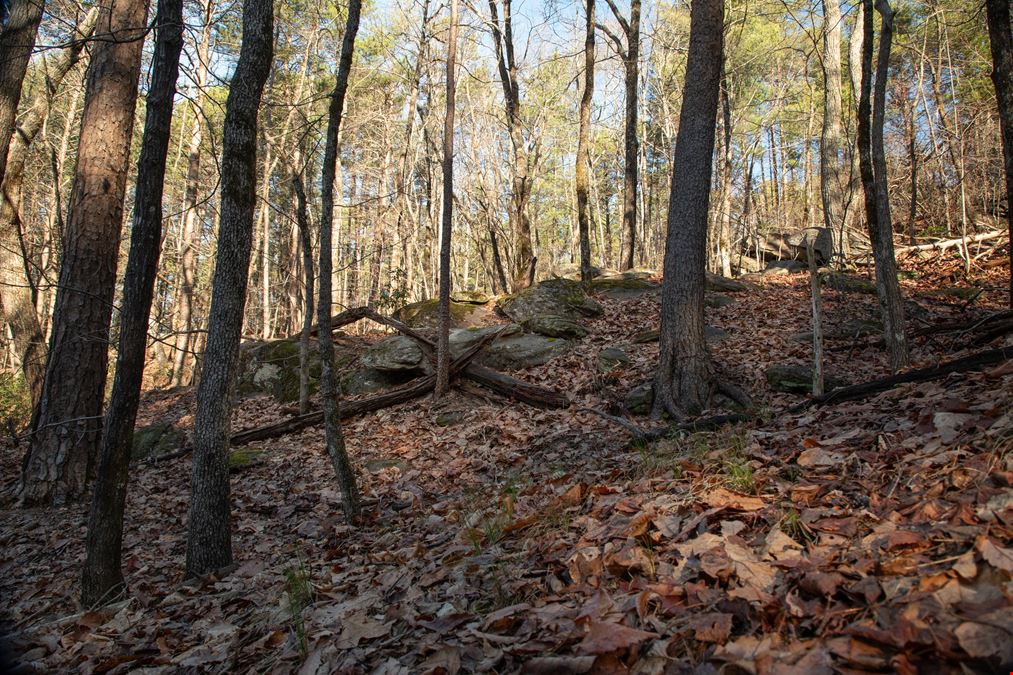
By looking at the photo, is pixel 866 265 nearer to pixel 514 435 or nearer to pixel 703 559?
pixel 514 435

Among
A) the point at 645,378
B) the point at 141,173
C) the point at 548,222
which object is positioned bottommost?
the point at 645,378

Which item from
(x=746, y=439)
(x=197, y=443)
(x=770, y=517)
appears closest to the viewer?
(x=770, y=517)

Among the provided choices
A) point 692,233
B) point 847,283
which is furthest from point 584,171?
point 692,233

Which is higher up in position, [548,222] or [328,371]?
[548,222]

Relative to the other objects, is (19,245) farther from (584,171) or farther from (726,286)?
(726,286)

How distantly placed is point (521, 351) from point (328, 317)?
508 centimetres

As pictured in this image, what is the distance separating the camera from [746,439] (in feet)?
15.4

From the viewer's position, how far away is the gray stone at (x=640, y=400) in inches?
308

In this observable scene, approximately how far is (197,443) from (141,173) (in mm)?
2295

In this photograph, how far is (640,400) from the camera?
7887mm

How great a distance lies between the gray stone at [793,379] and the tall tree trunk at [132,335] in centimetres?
743

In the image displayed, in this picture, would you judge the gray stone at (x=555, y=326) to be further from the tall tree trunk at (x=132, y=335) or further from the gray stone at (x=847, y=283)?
the tall tree trunk at (x=132, y=335)

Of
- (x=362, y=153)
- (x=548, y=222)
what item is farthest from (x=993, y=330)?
(x=548, y=222)

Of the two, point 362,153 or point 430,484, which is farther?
point 362,153
